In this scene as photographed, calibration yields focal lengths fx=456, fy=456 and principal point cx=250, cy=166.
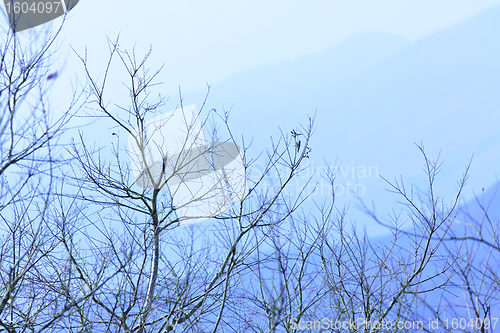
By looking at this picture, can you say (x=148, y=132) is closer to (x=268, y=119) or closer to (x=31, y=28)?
(x=31, y=28)

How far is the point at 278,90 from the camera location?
33719 millimetres

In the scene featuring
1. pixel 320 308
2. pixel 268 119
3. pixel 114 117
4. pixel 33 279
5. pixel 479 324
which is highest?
pixel 268 119

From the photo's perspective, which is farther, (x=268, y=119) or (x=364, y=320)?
(x=268, y=119)

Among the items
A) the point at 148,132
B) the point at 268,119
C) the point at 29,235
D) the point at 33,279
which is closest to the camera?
the point at 33,279

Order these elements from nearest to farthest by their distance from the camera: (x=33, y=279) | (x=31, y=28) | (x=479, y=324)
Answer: (x=479, y=324) < (x=31, y=28) < (x=33, y=279)

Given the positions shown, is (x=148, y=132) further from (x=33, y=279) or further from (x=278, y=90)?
(x=278, y=90)

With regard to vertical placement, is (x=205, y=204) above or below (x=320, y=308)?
above

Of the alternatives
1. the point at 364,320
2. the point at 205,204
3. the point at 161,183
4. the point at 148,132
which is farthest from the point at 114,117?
the point at 364,320

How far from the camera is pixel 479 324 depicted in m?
2.92

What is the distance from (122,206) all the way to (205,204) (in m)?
0.94

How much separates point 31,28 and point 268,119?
98.5 ft

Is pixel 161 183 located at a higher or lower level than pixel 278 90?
lower

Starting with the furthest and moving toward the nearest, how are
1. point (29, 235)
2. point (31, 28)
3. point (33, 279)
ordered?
point (29, 235) → point (33, 279) → point (31, 28)

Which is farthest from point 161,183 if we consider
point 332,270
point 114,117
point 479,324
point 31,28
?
point 479,324
